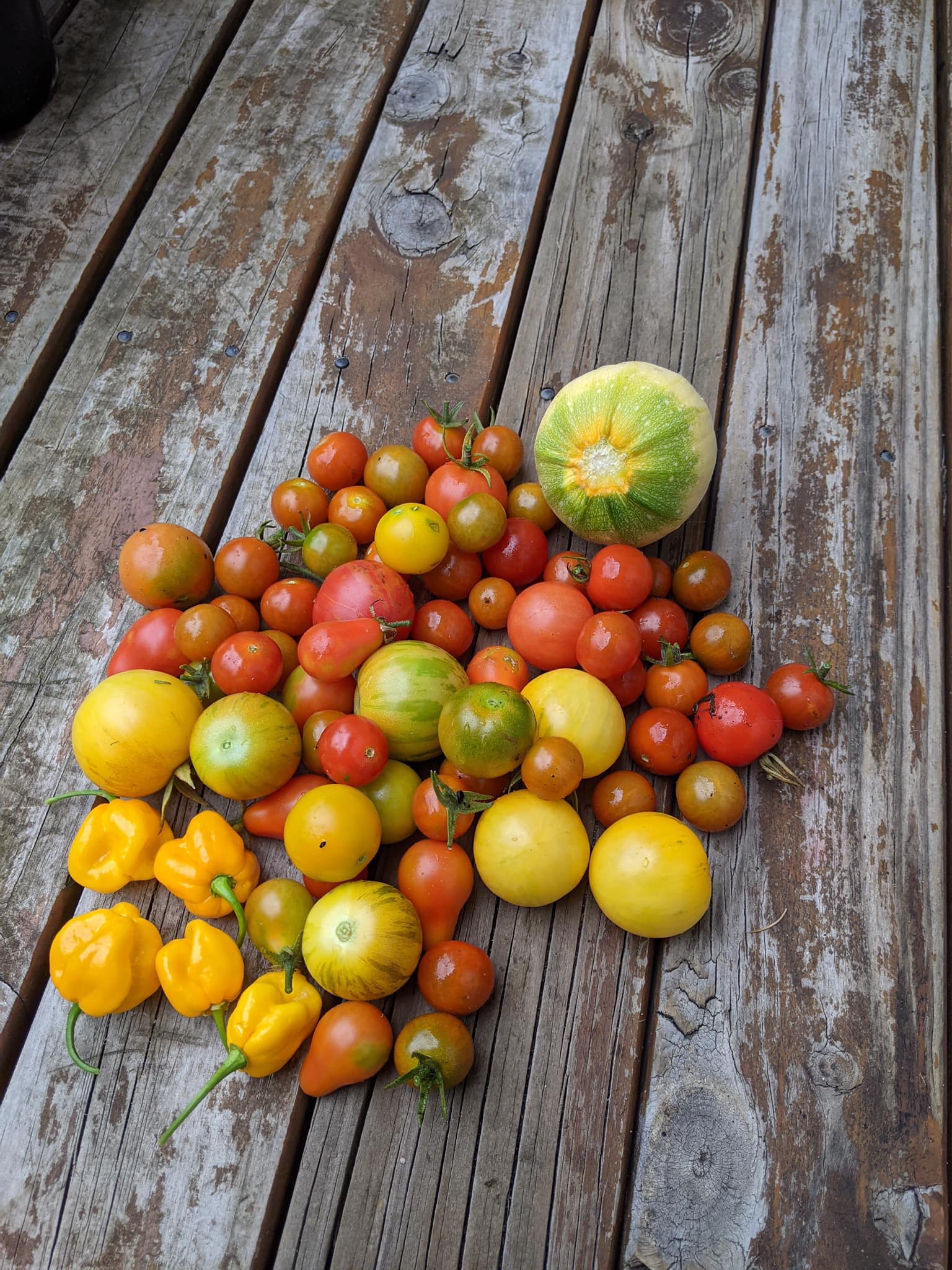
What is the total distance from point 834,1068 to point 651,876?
17.3 inches

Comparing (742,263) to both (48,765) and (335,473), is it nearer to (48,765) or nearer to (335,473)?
(335,473)

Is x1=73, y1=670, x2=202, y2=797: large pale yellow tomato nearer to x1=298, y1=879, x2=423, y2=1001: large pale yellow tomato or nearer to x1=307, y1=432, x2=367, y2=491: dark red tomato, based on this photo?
x1=298, y1=879, x2=423, y2=1001: large pale yellow tomato

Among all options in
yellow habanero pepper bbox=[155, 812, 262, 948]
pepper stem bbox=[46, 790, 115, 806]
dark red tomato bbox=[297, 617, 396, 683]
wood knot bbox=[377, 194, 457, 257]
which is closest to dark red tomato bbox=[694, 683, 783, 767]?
dark red tomato bbox=[297, 617, 396, 683]

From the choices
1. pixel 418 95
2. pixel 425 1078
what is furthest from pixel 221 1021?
pixel 418 95

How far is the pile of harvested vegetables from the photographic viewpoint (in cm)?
140

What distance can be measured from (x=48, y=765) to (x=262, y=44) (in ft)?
6.86

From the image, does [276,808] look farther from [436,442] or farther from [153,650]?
[436,442]

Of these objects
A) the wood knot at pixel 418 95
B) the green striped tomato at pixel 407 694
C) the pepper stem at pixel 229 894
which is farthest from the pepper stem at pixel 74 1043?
the wood knot at pixel 418 95

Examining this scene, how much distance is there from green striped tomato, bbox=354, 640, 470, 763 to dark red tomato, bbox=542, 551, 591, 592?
0.29 metres

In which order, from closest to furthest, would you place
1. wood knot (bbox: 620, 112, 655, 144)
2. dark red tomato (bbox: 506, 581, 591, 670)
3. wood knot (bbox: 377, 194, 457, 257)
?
dark red tomato (bbox: 506, 581, 591, 670) < wood knot (bbox: 377, 194, 457, 257) < wood knot (bbox: 620, 112, 655, 144)

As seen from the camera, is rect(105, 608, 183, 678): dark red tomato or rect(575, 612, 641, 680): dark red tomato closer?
rect(575, 612, 641, 680): dark red tomato

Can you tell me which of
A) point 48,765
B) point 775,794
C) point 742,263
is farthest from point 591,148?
point 48,765

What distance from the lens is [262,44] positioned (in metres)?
2.58

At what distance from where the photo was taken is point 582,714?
1.51 m
